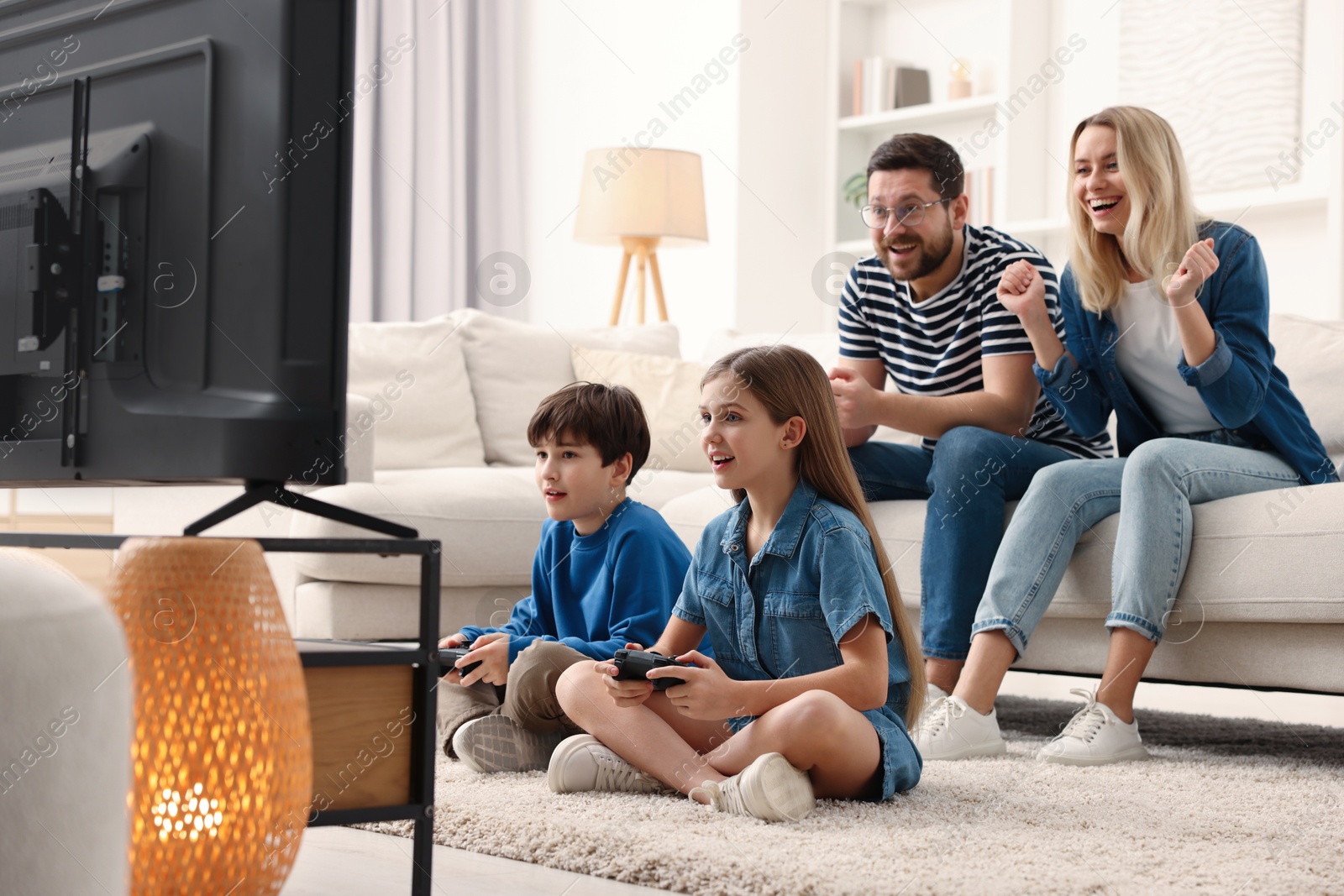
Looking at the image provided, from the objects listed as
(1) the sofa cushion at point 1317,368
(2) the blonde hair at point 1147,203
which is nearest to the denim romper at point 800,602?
(2) the blonde hair at point 1147,203

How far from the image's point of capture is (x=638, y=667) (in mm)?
1300

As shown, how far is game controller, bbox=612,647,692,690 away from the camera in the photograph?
1.30 meters

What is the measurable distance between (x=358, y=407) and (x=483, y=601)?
1.42ft

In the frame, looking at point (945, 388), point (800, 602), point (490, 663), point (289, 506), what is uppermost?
point (945, 388)

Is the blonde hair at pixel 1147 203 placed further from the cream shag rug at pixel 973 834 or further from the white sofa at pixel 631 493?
the cream shag rug at pixel 973 834

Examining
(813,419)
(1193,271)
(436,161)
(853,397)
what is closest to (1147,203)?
(1193,271)

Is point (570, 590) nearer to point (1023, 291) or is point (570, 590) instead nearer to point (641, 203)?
point (1023, 291)

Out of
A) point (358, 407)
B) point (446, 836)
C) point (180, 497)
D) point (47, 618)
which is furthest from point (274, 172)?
point (180, 497)

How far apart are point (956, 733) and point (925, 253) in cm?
76

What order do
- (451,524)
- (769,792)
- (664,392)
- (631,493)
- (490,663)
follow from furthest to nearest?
(664,392) → (631,493) → (451,524) → (490,663) → (769,792)

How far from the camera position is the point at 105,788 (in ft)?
2.13

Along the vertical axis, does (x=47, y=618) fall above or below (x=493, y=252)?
below

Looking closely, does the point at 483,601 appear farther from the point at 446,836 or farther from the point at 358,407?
the point at 446,836

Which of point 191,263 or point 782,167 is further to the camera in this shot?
point 782,167
